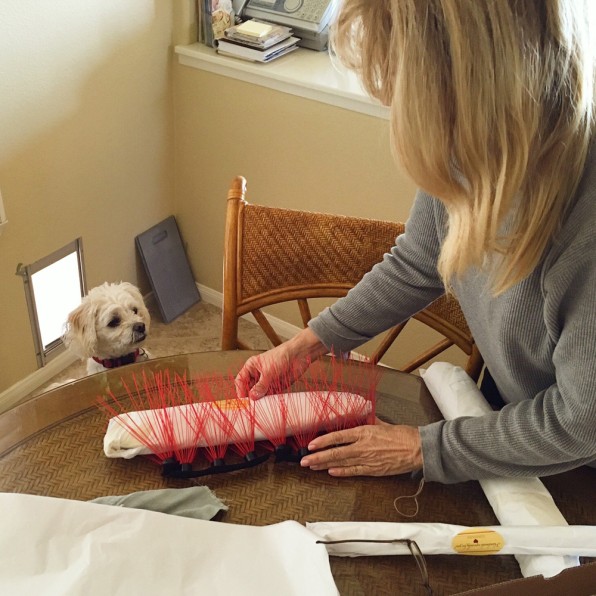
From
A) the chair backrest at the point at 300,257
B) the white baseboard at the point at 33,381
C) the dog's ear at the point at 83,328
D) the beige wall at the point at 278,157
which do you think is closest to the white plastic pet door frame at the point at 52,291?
the white baseboard at the point at 33,381

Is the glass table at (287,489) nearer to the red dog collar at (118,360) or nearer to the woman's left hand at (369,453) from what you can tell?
the woman's left hand at (369,453)

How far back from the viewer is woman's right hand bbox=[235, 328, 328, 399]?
1015 mm

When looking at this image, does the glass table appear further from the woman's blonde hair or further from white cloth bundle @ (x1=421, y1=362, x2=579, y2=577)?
the woman's blonde hair

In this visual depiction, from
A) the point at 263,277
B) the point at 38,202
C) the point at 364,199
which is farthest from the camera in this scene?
the point at 364,199

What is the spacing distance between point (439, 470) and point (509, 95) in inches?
19.3

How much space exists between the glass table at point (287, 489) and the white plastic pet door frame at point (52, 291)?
1.01 meters

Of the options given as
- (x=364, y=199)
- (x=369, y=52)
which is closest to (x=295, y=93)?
(x=364, y=199)

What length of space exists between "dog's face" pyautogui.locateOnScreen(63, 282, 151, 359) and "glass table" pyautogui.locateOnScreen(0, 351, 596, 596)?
2.58 feet

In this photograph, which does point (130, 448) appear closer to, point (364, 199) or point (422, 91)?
point (422, 91)

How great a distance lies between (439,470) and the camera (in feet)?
2.85

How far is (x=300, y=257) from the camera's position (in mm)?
1281

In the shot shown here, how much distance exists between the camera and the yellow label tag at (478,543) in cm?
77

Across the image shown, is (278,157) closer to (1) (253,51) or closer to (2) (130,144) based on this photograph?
(1) (253,51)

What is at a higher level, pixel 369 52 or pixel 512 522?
pixel 369 52
